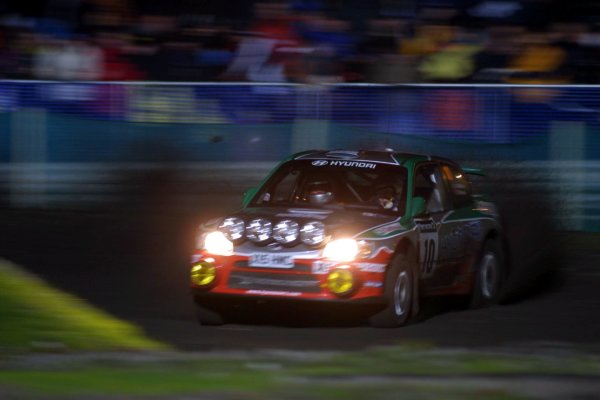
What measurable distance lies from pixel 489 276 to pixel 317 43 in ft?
18.3

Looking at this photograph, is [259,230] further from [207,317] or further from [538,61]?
[538,61]

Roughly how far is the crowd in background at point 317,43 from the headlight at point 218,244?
6.36 m

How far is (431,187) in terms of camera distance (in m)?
10.0

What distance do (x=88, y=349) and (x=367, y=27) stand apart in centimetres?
963

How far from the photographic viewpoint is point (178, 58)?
1595 centimetres

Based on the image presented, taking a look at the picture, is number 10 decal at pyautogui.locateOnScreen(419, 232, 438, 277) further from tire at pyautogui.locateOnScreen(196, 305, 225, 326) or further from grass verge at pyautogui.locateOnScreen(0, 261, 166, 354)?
grass verge at pyautogui.locateOnScreen(0, 261, 166, 354)

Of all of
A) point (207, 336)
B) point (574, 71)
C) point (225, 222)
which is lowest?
point (207, 336)

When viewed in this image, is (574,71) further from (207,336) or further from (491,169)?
(207,336)

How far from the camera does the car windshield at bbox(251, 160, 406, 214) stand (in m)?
9.71

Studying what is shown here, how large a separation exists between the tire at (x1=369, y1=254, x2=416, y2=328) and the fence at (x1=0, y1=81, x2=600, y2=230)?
551 centimetres

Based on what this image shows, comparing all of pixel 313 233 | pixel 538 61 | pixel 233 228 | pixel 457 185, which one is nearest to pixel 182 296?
pixel 233 228

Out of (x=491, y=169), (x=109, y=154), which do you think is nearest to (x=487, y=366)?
(x=491, y=169)

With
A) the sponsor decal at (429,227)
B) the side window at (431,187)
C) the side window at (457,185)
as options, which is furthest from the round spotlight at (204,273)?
the side window at (457,185)

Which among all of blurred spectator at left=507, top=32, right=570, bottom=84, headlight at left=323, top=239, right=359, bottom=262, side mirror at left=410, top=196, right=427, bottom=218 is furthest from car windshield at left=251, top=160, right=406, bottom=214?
blurred spectator at left=507, top=32, right=570, bottom=84
